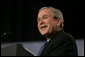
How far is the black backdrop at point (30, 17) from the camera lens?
148 inches

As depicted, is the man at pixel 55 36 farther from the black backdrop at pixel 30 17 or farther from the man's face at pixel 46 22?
the black backdrop at pixel 30 17

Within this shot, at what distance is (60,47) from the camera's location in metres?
1.62

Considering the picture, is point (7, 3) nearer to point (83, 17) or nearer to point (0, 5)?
point (0, 5)

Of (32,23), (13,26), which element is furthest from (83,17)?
(13,26)

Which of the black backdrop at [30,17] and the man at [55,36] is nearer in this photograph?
the man at [55,36]

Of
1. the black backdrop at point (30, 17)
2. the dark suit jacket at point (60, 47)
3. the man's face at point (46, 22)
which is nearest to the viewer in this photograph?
the dark suit jacket at point (60, 47)

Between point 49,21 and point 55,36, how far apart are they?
15 centimetres

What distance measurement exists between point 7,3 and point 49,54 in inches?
105

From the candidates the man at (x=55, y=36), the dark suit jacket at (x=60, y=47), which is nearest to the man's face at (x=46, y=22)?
the man at (x=55, y=36)

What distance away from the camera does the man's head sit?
1.84 meters

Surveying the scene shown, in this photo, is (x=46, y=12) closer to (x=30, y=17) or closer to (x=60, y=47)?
(x=60, y=47)

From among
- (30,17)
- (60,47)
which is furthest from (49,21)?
(30,17)

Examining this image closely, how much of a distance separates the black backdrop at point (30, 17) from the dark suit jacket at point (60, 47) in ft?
6.61

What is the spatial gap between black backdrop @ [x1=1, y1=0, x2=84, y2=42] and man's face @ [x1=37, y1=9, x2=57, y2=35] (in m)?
1.84
